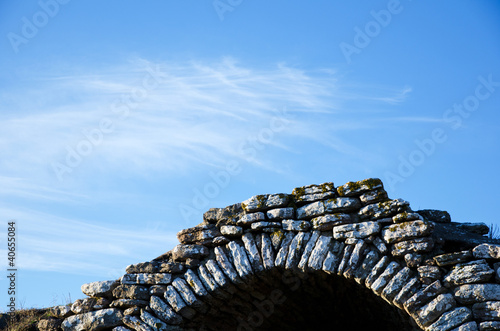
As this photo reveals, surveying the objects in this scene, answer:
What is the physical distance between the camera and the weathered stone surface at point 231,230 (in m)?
6.14

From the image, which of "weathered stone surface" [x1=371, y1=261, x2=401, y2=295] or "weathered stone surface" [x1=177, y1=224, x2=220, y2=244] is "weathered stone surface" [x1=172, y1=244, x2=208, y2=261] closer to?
"weathered stone surface" [x1=177, y1=224, x2=220, y2=244]

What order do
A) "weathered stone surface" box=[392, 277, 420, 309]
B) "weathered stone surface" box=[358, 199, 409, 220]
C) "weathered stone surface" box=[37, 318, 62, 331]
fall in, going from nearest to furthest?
"weathered stone surface" box=[392, 277, 420, 309] → "weathered stone surface" box=[358, 199, 409, 220] → "weathered stone surface" box=[37, 318, 62, 331]

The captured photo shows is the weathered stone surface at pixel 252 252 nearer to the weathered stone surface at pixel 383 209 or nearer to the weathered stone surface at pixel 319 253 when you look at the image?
the weathered stone surface at pixel 319 253

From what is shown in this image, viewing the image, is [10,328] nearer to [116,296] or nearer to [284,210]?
[116,296]

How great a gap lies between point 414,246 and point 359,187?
886mm

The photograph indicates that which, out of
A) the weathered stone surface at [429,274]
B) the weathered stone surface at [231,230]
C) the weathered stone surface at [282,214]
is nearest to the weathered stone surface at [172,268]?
the weathered stone surface at [231,230]

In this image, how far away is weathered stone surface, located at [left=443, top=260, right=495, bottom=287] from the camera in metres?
5.21

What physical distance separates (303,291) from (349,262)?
106 centimetres

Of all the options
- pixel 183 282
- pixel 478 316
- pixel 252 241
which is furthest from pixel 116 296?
pixel 478 316

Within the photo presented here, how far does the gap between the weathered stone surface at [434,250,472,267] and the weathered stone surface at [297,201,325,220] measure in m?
1.30

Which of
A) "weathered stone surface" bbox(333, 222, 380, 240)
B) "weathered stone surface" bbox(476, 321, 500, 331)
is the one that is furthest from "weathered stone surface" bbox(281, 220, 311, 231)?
"weathered stone surface" bbox(476, 321, 500, 331)

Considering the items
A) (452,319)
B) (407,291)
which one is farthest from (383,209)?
(452,319)

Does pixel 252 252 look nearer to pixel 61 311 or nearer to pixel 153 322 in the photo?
pixel 153 322

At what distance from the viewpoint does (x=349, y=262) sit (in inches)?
221
